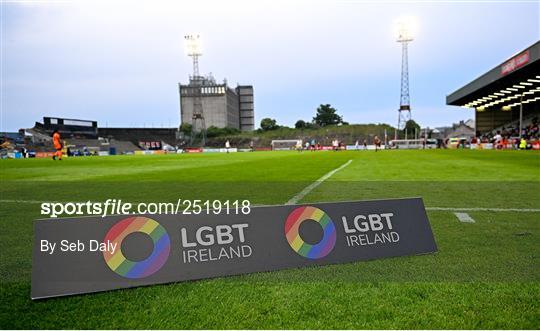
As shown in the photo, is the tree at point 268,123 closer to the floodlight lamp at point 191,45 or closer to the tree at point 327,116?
the tree at point 327,116

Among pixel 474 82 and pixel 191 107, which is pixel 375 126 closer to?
pixel 474 82

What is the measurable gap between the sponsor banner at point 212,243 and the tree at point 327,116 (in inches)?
4734

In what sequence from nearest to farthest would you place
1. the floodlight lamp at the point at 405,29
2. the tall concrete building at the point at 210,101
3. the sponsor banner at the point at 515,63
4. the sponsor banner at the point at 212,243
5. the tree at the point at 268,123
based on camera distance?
the sponsor banner at the point at 212,243, the sponsor banner at the point at 515,63, the floodlight lamp at the point at 405,29, the tree at the point at 268,123, the tall concrete building at the point at 210,101

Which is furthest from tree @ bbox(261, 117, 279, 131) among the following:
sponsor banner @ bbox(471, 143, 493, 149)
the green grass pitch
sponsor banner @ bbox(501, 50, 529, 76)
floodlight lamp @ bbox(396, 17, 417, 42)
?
the green grass pitch

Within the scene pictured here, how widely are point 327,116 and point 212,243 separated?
12211cm

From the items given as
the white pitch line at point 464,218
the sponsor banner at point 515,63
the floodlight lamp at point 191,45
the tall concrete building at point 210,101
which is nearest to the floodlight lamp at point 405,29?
the sponsor banner at point 515,63

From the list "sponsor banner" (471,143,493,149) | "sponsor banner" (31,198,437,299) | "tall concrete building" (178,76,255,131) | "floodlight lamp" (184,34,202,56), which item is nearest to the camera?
"sponsor banner" (31,198,437,299)

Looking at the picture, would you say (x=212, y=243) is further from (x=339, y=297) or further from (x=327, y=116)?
(x=327, y=116)

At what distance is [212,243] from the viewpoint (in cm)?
310

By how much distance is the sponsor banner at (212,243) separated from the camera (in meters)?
2.75

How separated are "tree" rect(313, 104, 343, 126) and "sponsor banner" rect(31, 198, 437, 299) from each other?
394 feet

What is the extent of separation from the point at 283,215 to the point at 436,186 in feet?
21.1

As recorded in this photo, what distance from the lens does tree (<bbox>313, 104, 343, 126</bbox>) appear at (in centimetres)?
12194

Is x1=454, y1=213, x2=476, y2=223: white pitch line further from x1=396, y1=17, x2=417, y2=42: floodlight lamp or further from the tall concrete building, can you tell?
the tall concrete building
